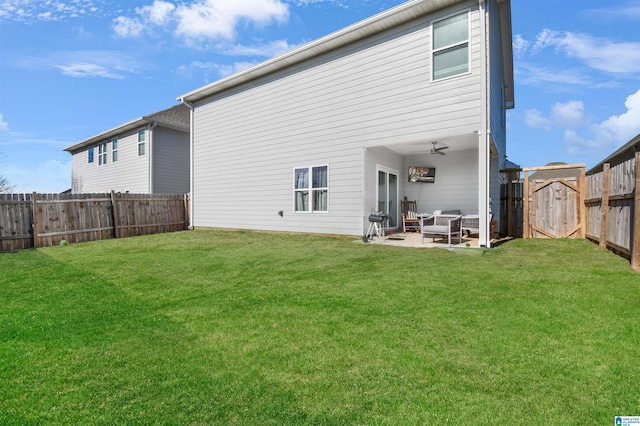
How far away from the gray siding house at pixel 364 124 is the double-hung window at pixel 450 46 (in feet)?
0.08

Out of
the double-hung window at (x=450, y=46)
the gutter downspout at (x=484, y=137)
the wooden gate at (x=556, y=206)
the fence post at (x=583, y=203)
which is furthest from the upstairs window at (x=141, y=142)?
the fence post at (x=583, y=203)

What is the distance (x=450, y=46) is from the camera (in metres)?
7.80

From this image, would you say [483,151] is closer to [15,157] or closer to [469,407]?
[469,407]

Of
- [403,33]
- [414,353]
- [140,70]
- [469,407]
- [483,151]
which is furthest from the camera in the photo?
[140,70]

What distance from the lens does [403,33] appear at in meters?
8.47

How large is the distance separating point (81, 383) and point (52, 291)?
3160 mm

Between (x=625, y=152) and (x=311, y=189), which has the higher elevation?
(x=625, y=152)

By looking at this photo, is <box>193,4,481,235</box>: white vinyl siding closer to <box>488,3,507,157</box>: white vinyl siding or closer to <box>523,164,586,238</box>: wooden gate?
<box>488,3,507,157</box>: white vinyl siding

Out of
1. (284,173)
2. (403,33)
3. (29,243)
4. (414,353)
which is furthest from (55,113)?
(414,353)

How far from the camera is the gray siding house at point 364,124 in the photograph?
7730mm

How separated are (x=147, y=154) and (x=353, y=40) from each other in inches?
500

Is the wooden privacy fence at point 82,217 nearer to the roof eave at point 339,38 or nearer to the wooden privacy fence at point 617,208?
the roof eave at point 339,38

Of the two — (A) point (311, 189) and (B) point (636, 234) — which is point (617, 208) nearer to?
(B) point (636, 234)
